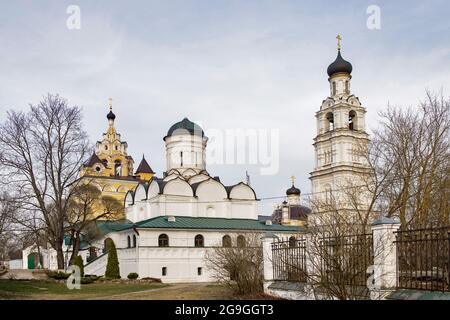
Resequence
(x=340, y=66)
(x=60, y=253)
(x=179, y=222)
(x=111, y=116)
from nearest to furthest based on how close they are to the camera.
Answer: (x=60, y=253) → (x=179, y=222) → (x=340, y=66) → (x=111, y=116)

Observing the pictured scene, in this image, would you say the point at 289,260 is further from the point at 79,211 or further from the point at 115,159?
the point at 115,159

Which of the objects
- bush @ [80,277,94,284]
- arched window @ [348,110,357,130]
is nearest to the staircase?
bush @ [80,277,94,284]

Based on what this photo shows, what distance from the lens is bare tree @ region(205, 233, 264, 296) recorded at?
16500mm

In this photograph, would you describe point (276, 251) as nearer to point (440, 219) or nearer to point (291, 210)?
point (440, 219)

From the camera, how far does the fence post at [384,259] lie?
463 inches

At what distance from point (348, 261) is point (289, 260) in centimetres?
347

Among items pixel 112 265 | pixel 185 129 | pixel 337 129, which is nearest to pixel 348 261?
pixel 112 265

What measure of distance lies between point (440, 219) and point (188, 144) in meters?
30.5

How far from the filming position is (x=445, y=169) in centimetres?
1861

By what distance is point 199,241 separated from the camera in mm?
36375

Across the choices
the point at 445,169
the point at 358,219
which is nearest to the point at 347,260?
the point at 358,219

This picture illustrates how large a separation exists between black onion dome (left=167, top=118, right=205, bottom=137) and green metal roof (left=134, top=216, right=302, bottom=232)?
1004cm

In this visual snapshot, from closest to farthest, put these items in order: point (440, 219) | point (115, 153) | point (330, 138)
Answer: point (440, 219) → point (330, 138) → point (115, 153)

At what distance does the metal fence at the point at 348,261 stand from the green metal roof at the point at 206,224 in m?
22.2
